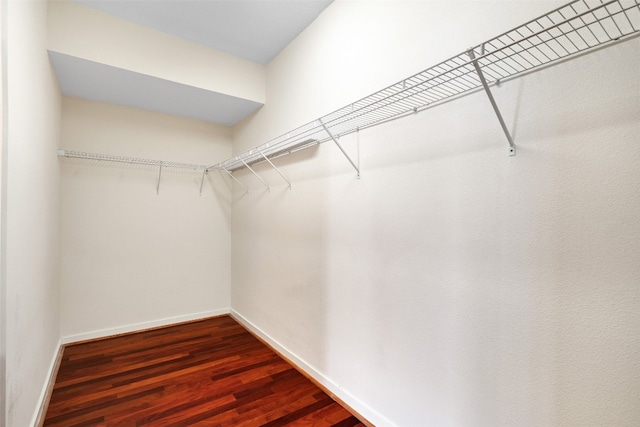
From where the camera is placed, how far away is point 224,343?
2.65 m

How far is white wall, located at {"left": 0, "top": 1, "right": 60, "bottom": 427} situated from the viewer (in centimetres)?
115

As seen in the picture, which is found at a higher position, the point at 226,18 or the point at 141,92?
the point at 226,18

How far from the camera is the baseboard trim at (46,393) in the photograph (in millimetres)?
1602

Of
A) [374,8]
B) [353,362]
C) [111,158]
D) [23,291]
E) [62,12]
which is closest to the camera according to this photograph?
[23,291]

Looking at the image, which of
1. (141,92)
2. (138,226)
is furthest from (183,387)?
(141,92)

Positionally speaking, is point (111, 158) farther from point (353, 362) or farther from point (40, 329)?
point (353, 362)

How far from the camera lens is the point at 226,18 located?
2.10m

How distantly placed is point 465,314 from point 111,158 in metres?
3.07

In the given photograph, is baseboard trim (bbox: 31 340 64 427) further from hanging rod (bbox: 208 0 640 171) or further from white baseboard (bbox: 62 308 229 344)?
hanging rod (bbox: 208 0 640 171)

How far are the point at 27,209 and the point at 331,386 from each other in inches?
76.7

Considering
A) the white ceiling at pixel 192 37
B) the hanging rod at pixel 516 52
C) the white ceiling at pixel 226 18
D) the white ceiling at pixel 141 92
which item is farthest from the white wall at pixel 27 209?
the hanging rod at pixel 516 52

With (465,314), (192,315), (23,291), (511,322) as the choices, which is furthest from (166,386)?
(511,322)

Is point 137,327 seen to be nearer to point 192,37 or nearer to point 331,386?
point 331,386

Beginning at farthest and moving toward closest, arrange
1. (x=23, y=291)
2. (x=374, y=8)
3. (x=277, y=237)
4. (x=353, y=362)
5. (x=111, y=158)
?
(x=111, y=158)
(x=277, y=237)
(x=353, y=362)
(x=374, y=8)
(x=23, y=291)
